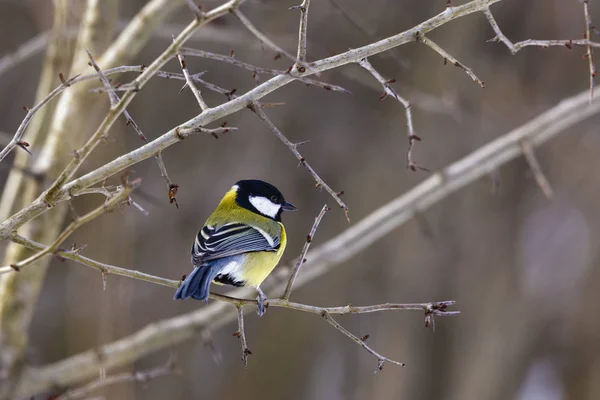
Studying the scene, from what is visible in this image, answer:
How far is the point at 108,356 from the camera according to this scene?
4.54 m

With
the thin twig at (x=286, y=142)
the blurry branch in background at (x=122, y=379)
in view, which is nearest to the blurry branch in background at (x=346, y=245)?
the blurry branch in background at (x=122, y=379)

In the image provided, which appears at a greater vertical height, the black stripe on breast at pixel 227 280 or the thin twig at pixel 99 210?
the black stripe on breast at pixel 227 280

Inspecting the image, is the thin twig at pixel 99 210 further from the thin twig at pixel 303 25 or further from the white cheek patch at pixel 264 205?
the white cheek patch at pixel 264 205

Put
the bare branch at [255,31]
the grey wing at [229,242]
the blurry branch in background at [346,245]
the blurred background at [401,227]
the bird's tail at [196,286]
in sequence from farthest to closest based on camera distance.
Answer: the blurred background at [401,227] < the blurry branch in background at [346,245] < the grey wing at [229,242] < the bird's tail at [196,286] < the bare branch at [255,31]

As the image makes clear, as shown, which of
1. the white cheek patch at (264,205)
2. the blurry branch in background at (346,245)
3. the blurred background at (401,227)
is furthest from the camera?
the blurred background at (401,227)

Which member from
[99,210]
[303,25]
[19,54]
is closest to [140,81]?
[99,210]

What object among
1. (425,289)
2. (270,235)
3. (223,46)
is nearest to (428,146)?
(425,289)

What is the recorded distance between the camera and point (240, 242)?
3508 millimetres

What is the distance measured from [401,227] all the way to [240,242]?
12.0 ft

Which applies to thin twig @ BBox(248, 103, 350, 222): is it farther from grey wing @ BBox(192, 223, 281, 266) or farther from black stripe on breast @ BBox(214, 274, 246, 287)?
black stripe on breast @ BBox(214, 274, 246, 287)

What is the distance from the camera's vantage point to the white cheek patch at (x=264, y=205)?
13.5ft

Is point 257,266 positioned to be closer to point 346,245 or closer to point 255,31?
point 346,245

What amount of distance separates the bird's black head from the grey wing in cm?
36

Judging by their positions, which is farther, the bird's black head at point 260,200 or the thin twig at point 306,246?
the bird's black head at point 260,200
